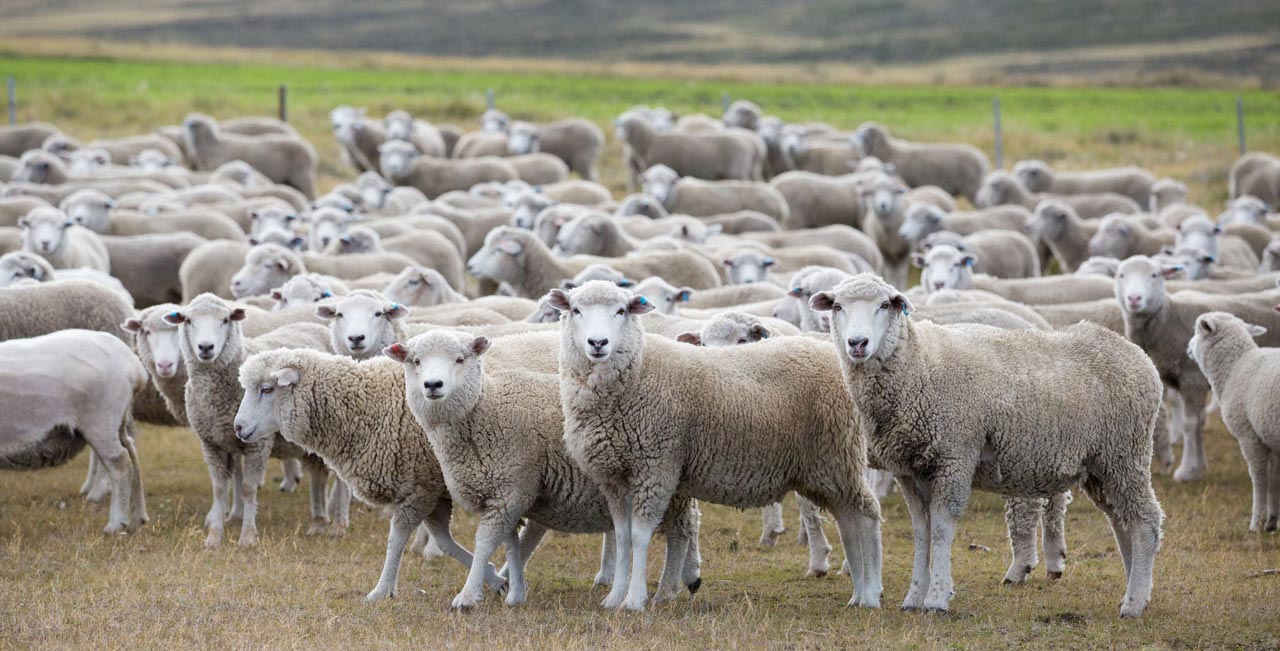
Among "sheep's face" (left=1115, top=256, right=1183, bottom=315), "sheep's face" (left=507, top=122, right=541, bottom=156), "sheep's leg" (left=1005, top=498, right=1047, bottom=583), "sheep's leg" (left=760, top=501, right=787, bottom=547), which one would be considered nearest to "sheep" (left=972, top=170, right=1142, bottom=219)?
"sheep's face" (left=507, top=122, right=541, bottom=156)

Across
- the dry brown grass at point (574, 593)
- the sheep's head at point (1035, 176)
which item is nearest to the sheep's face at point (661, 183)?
the sheep's head at point (1035, 176)

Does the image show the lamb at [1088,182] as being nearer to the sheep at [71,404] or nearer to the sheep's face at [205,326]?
the sheep's face at [205,326]

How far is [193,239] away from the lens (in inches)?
616

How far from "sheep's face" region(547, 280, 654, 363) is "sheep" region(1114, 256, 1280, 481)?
5.40 m

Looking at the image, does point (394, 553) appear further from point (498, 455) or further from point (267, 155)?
point (267, 155)

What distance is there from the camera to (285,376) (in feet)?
26.4

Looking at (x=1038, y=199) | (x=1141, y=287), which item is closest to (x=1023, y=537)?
(x=1141, y=287)

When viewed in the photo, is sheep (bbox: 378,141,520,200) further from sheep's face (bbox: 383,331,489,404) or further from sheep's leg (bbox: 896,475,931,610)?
sheep's leg (bbox: 896,475,931,610)

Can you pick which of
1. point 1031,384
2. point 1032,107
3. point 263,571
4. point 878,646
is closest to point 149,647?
point 263,571

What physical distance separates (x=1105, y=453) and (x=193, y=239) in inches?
426

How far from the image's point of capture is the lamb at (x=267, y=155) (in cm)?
2423

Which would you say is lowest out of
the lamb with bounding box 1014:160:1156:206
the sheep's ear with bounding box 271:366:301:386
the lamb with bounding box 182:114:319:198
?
the lamb with bounding box 182:114:319:198

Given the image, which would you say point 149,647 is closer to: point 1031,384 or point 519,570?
point 519,570

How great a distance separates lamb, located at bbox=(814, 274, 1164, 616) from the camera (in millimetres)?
7285
